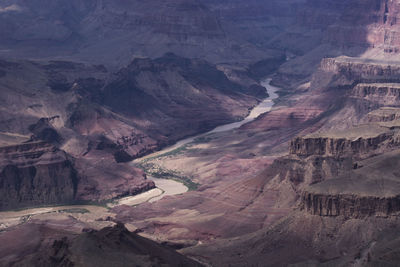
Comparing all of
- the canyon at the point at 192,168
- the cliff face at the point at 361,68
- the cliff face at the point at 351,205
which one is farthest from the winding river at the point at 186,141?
the cliff face at the point at 351,205

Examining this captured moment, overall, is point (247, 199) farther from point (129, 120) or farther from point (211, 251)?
point (129, 120)

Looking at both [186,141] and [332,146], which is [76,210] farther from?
[186,141]

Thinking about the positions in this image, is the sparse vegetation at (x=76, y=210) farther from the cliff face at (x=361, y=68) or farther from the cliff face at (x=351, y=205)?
the cliff face at (x=361, y=68)

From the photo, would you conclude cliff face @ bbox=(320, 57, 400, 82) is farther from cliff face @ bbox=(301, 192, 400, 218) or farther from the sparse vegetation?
cliff face @ bbox=(301, 192, 400, 218)

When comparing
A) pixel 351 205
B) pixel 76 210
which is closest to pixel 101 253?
pixel 351 205

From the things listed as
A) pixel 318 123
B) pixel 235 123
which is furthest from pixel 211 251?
pixel 235 123

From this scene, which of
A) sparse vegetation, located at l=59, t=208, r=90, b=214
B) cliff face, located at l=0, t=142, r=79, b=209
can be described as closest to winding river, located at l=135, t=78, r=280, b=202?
sparse vegetation, located at l=59, t=208, r=90, b=214
